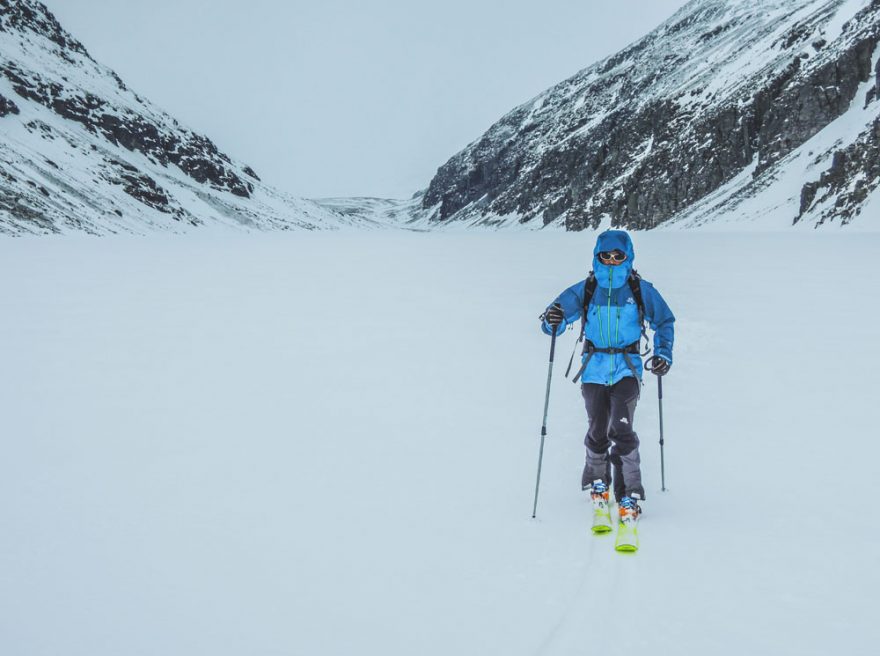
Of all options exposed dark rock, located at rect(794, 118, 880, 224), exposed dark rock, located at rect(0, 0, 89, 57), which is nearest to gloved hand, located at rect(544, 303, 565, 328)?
exposed dark rock, located at rect(794, 118, 880, 224)

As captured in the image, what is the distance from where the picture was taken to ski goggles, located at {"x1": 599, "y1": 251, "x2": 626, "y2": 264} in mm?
4988

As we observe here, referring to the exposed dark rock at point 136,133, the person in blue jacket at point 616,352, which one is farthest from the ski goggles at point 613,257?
the exposed dark rock at point 136,133

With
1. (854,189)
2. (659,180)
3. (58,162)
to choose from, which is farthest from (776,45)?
(58,162)

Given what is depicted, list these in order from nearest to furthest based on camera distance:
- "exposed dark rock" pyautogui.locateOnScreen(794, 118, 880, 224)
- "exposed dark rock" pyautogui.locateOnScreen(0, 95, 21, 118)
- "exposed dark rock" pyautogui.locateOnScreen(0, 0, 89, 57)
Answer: "exposed dark rock" pyautogui.locateOnScreen(794, 118, 880, 224) < "exposed dark rock" pyautogui.locateOnScreen(0, 95, 21, 118) < "exposed dark rock" pyautogui.locateOnScreen(0, 0, 89, 57)

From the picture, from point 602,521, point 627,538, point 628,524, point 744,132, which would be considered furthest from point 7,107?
point 627,538

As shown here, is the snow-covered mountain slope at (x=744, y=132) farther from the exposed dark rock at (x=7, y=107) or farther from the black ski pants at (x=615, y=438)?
the exposed dark rock at (x=7, y=107)

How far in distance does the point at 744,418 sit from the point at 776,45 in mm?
114909

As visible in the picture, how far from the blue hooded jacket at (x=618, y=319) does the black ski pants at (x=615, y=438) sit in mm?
102

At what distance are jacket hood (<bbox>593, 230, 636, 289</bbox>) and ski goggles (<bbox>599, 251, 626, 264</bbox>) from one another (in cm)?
2

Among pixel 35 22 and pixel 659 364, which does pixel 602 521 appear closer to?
pixel 659 364

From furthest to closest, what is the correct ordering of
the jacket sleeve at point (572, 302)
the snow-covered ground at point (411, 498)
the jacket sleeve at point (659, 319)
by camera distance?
the jacket sleeve at point (572, 302)
the jacket sleeve at point (659, 319)
the snow-covered ground at point (411, 498)

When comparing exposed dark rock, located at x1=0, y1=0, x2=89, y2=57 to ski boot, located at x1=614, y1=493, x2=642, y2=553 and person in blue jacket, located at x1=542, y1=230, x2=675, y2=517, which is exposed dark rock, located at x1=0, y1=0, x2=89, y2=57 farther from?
ski boot, located at x1=614, y1=493, x2=642, y2=553

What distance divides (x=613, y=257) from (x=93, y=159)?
11522 cm

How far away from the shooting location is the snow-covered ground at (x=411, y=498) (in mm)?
3570
